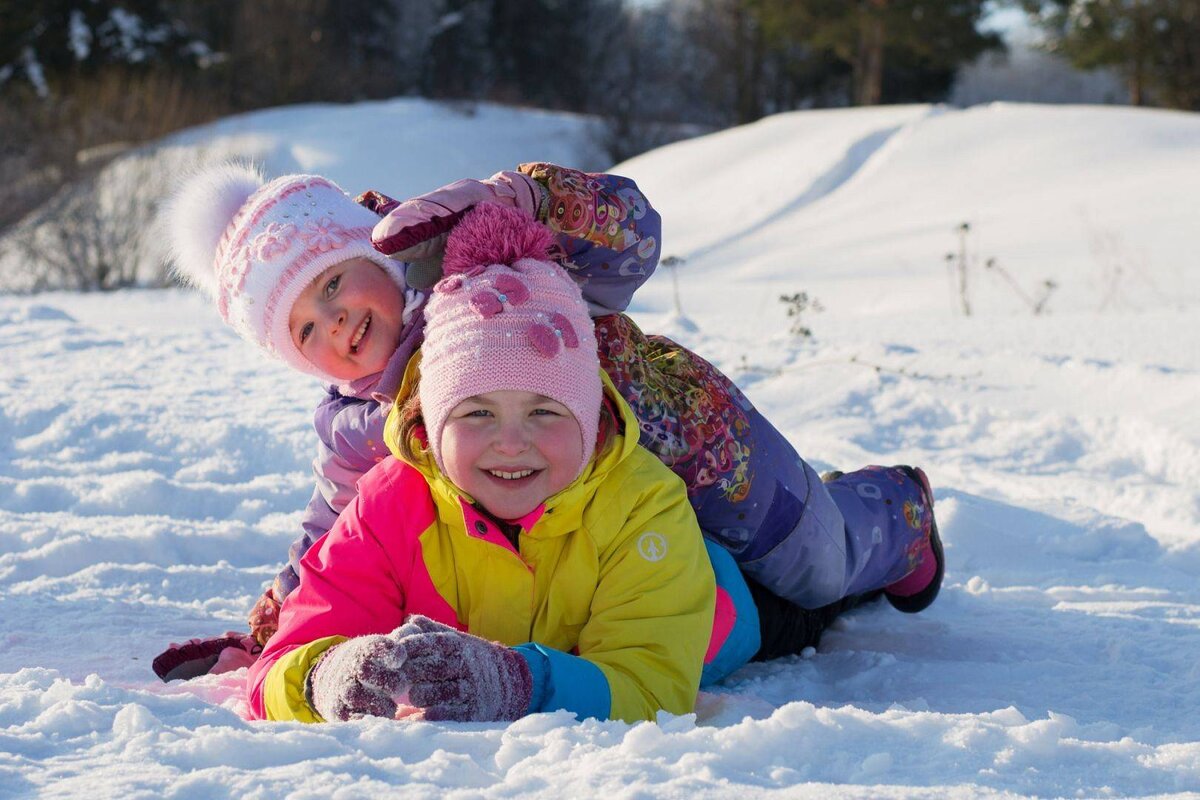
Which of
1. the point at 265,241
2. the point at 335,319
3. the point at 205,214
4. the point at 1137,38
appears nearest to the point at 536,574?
the point at 335,319

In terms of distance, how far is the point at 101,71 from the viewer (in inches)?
886

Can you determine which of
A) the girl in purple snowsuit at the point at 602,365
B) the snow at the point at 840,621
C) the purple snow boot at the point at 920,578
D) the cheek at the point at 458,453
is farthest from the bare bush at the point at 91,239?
the cheek at the point at 458,453

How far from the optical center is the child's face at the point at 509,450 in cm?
198

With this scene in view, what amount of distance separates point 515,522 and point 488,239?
1.47ft

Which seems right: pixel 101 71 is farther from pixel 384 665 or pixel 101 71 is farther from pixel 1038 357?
pixel 384 665

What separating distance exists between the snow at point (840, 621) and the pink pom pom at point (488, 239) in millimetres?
763

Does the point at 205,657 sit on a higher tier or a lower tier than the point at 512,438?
lower

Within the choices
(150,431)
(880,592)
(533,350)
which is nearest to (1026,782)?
(533,350)

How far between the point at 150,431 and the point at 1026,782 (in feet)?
10.8

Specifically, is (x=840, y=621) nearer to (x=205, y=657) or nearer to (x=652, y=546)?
(x=652, y=546)

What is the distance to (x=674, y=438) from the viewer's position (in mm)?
2426

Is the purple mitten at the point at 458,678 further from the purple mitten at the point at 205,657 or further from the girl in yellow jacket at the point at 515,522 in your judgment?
the purple mitten at the point at 205,657

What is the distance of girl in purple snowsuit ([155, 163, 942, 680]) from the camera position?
2.38m

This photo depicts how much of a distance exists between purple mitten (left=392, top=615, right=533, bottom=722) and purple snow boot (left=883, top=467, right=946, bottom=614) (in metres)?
1.23
